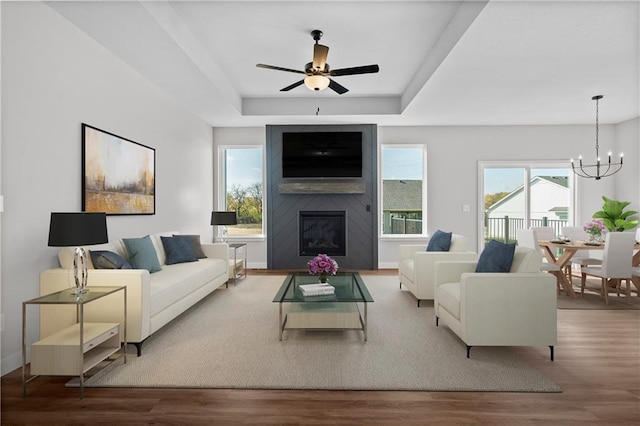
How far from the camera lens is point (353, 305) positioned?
352cm

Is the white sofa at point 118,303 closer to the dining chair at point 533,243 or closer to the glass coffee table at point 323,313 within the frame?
the glass coffee table at point 323,313

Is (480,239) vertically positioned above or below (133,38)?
below

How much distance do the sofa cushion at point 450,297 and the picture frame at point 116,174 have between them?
346 centimetres

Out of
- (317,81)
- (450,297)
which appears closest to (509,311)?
(450,297)

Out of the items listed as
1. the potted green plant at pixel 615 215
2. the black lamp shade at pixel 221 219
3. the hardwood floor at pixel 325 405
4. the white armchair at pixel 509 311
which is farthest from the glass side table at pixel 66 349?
the potted green plant at pixel 615 215

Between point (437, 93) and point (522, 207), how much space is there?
3.39 m

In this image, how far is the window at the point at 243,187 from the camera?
692 cm

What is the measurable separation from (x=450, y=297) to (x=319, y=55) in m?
2.58

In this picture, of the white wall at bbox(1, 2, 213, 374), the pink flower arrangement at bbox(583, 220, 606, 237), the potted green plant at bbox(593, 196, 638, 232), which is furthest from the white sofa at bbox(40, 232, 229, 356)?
the potted green plant at bbox(593, 196, 638, 232)

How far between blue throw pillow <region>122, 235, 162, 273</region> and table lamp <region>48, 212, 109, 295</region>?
3.51 ft

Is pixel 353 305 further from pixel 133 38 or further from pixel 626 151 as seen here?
pixel 626 151

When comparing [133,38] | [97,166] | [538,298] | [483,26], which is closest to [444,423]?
[538,298]

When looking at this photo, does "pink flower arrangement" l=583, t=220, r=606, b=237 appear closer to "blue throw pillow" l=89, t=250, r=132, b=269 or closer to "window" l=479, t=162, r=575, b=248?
"window" l=479, t=162, r=575, b=248

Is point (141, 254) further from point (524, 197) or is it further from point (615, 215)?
point (615, 215)
